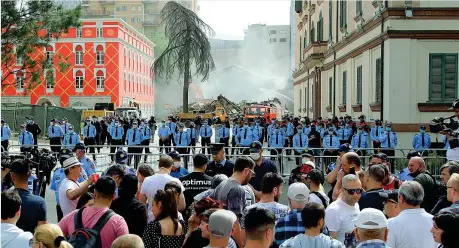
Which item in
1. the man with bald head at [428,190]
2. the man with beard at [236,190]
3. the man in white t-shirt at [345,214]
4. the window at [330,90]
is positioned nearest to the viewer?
the man in white t-shirt at [345,214]

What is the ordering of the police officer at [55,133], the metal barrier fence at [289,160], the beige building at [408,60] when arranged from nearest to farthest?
the metal barrier fence at [289,160] < the beige building at [408,60] < the police officer at [55,133]

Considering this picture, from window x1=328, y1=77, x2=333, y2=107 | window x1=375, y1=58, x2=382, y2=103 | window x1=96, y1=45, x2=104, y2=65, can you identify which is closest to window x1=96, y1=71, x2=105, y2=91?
window x1=96, y1=45, x2=104, y2=65

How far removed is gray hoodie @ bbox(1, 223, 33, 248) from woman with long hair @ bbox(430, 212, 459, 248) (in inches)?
136

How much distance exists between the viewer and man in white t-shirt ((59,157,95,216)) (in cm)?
705

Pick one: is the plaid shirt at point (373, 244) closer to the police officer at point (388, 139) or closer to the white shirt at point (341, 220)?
the white shirt at point (341, 220)

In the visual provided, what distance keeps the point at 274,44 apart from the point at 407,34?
392ft

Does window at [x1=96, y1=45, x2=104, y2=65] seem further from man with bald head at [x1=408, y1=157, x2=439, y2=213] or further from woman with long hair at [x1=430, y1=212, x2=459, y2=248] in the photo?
woman with long hair at [x1=430, y1=212, x2=459, y2=248]

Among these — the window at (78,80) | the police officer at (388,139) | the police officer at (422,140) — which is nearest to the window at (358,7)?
the police officer at (388,139)

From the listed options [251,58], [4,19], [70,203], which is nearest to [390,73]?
[4,19]

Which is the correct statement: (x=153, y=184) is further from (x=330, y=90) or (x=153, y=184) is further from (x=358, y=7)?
(x=330, y=90)

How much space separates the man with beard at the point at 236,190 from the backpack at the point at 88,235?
173 cm

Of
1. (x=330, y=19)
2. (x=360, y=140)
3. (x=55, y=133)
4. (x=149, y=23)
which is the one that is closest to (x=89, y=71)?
(x=149, y=23)

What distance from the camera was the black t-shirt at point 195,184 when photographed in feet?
26.2

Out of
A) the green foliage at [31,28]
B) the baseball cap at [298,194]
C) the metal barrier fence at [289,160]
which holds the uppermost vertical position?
the green foliage at [31,28]
